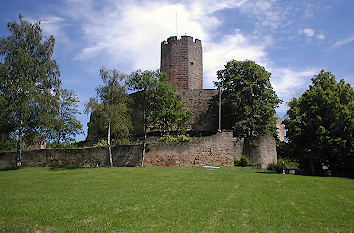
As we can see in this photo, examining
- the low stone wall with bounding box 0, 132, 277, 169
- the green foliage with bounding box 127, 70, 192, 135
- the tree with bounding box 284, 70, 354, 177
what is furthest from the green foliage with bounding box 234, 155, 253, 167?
the green foliage with bounding box 127, 70, 192, 135

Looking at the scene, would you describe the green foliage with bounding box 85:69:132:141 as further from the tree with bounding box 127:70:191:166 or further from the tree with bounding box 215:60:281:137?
the tree with bounding box 215:60:281:137

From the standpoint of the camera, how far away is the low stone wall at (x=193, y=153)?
926 inches

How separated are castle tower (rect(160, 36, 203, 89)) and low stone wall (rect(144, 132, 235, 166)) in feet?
42.8

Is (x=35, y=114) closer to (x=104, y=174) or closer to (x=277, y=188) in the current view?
(x=104, y=174)

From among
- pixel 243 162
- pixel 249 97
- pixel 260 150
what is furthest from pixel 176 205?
pixel 249 97

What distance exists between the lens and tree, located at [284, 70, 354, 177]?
22.1 meters

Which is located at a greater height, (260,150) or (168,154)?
(260,150)

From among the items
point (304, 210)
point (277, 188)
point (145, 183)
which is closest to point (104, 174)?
point (145, 183)

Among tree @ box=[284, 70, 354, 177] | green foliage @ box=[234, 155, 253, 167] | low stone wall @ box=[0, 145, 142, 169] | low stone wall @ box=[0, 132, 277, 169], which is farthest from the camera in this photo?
green foliage @ box=[234, 155, 253, 167]

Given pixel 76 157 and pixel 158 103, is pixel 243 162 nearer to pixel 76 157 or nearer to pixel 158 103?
pixel 158 103

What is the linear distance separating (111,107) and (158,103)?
4596mm

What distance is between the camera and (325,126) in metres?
23.1

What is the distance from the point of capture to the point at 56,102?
24531 millimetres

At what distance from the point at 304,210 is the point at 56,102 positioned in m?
19.4
